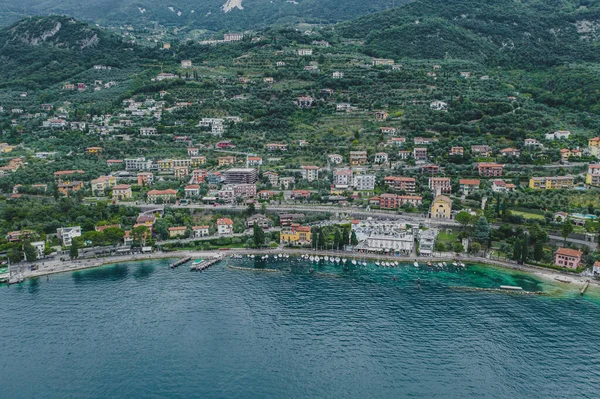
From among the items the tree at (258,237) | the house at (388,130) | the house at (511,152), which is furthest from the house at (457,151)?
the tree at (258,237)

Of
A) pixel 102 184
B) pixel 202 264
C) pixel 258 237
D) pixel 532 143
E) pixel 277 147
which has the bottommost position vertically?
pixel 202 264

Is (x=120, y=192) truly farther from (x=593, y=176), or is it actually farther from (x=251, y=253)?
(x=593, y=176)

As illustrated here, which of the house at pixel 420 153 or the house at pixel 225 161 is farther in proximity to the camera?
the house at pixel 225 161

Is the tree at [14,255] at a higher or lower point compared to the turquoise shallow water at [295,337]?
higher

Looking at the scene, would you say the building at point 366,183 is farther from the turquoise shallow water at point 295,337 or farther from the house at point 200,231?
the turquoise shallow water at point 295,337

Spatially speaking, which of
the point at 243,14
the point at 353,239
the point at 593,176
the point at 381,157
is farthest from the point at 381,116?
the point at 243,14

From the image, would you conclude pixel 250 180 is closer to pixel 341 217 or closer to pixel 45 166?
pixel 341 217
